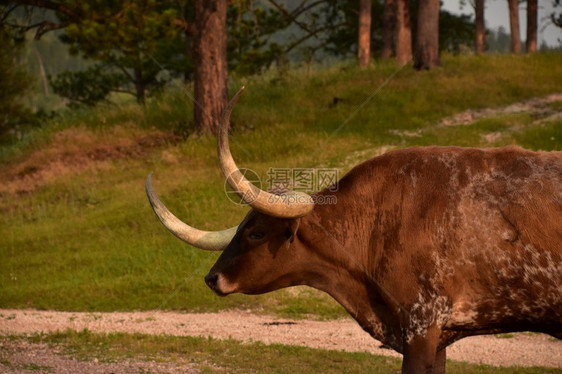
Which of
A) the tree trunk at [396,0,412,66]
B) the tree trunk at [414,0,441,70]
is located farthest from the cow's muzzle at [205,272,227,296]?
the tree trunk at [396,0,412,66]

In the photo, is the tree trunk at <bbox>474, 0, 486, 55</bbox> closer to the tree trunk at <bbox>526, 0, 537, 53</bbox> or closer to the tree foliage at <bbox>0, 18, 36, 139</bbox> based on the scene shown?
the tree trunk at <bbox>526, 0, 537, 53</bbox>

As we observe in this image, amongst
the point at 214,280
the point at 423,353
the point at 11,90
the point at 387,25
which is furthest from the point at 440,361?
the point at 11,90

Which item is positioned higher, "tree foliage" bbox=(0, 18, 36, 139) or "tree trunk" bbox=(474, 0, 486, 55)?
"tree trunk" bbox=(474, 0, 486, 55)

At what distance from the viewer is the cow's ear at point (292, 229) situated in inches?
238

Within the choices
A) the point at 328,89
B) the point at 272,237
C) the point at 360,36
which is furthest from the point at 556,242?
the point at 360,36

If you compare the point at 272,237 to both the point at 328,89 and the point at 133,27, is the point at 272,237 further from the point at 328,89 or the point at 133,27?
the point at 328,89

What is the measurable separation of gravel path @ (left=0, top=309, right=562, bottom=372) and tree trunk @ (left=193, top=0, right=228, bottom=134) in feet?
29.2

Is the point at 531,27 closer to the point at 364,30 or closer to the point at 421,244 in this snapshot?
the point at 364,30

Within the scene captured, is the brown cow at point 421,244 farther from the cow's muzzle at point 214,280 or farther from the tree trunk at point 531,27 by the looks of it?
the tree trunk at point 531,27

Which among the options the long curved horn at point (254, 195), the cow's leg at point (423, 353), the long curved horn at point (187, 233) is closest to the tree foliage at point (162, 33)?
the long curved horn at point (187, 233)

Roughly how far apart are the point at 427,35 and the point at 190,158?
9494 millimetres

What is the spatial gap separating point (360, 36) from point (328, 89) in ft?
17.4

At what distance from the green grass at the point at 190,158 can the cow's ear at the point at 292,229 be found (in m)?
5.72

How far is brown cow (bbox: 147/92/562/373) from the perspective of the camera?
220 inches
